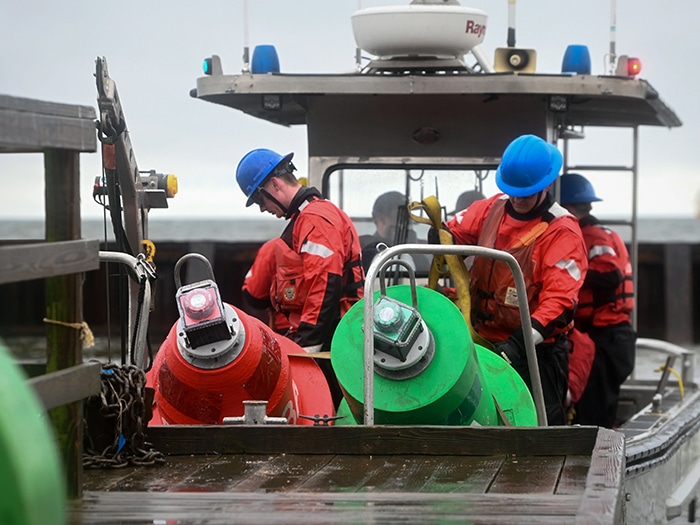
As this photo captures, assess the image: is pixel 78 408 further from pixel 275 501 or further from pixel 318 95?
pixel 318 95

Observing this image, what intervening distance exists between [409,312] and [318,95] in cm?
253

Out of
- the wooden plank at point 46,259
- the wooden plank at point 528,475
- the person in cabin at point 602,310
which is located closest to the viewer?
the wooden plank at point 46,259

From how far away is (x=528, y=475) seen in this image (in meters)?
3.50

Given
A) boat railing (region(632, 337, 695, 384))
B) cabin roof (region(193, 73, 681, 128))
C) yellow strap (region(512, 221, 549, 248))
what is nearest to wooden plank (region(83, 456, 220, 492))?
yellow strap (region(512, 221, 549, 248))

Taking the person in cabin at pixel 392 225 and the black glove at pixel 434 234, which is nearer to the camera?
the black glove at pixel 434 234

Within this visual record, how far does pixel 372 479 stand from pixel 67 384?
889 mm

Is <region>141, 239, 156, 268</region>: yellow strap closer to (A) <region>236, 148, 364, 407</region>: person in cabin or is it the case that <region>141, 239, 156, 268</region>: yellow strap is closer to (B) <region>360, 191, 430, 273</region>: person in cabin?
(A) <region>236, 148, 364, 407</region>: person in cabin

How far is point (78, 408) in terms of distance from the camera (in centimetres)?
324

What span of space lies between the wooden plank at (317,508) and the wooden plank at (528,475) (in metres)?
0.11

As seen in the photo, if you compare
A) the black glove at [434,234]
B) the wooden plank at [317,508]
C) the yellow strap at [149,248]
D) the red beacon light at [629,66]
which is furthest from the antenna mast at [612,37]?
the wooden plank at [317,508]

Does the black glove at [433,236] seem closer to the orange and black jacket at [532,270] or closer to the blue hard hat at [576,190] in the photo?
the orange and black jacket at [532,270]

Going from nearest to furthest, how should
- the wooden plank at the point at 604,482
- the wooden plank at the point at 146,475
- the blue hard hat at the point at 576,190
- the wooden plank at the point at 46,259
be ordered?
the wooden plank at the point at 46,259 < the wooden plank at the point at 604,482 < the wooden plank at the point at 146,475 < the blue hard hat at the point at 576,190

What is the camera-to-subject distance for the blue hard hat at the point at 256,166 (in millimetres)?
5848

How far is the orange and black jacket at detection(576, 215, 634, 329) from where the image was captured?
729 cm
